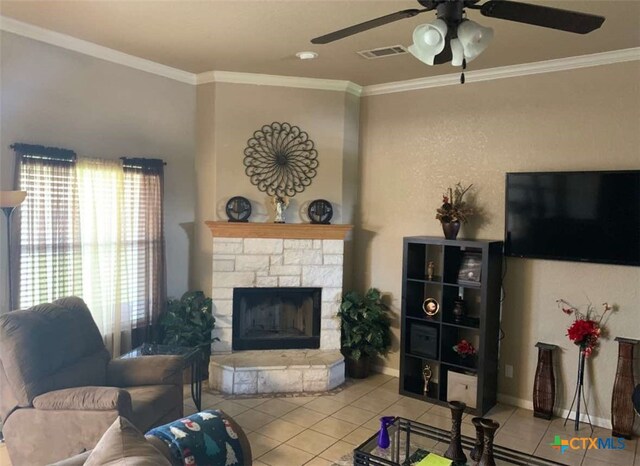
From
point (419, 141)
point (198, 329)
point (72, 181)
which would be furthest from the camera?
point (419, 141)

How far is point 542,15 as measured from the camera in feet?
6.30

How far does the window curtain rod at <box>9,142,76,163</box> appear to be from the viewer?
3.35m

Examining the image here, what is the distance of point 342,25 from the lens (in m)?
3.20

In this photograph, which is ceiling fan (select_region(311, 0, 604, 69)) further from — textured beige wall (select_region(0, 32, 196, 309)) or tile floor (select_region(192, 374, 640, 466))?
textured beige wall (select_region(0, 32, 196, 309))

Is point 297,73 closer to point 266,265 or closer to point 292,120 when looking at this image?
point 292,120

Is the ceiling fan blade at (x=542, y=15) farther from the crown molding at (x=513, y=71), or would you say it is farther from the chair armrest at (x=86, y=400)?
the chair armrest at (x=86, y=400)

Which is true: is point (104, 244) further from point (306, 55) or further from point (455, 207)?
point (455, 207)

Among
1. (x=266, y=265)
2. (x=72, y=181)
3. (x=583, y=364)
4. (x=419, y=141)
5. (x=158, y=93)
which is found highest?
(x=158, y=93)

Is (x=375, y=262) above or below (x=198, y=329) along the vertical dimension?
above

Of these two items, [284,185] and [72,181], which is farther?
[284,185]

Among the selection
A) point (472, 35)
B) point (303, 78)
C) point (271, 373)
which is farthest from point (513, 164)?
point (271, 373)

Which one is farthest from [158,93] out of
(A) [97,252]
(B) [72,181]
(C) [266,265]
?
(C) [266,265]

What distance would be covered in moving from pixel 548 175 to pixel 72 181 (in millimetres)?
3808

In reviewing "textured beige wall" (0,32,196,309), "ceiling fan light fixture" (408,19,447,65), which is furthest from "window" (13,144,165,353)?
"ceiling fan light fixture" (408,19,447,65)
